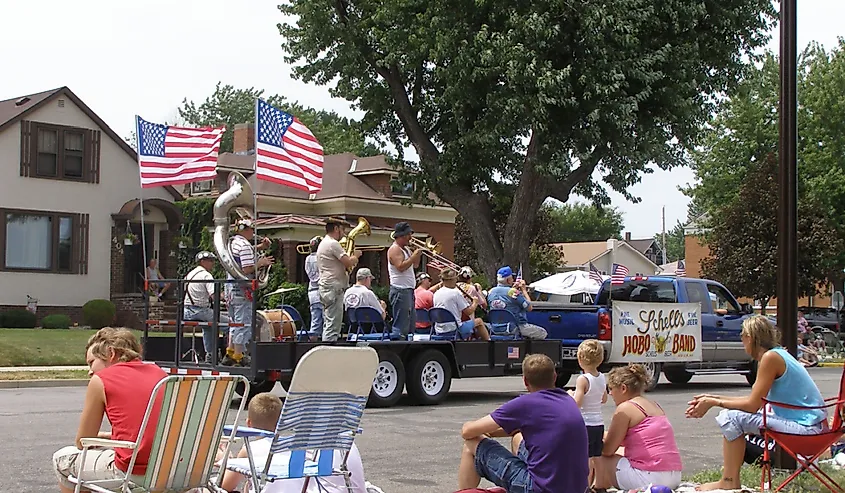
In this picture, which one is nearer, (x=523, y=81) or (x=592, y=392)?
(x=592, y=392)

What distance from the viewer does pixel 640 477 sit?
753 cm

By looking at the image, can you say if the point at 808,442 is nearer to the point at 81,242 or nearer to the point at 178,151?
the point at 178,151

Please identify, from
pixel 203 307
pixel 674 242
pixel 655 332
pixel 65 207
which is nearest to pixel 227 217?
pixel 203 307

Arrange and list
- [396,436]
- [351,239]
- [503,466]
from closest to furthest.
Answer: [503,466] < [396,436] < [351,239]

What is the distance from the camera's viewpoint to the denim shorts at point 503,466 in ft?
21.1

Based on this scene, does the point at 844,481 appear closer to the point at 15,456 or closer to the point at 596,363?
the point at 596,363

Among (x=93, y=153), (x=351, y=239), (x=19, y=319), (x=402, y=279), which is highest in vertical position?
(x=93, y=153)

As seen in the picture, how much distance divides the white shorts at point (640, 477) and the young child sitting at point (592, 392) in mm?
521

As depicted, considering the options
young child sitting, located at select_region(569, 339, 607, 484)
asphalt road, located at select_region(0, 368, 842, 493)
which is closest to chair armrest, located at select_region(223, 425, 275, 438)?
asphalt road, located at select_region(0, 368, 842, 493)

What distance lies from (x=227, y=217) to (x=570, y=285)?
41.8ft

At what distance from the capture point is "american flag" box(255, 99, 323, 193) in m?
14.3

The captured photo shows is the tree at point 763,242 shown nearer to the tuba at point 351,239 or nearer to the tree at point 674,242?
the tuba at point 351,239

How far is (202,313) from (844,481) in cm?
828

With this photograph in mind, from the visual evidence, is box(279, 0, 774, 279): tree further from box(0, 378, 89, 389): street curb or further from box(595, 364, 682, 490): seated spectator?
box(595, 364, 682, 490): seated spectator
